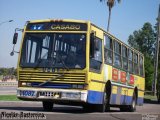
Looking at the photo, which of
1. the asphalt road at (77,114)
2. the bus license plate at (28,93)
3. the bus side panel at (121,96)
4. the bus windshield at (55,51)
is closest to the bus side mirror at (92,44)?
the bus windshield at (55,51)

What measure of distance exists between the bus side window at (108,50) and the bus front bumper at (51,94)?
8.12 ft

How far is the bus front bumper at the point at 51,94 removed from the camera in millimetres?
16641

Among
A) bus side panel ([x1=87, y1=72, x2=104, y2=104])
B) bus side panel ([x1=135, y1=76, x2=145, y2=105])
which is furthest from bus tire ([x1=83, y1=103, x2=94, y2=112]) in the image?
bus side panel ([x1=135, y1=76, x2=145, y2=105])

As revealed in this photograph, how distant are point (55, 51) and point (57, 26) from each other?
40.7 inches

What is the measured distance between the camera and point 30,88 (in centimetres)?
1711

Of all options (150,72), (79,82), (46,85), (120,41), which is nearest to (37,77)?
(46,85)

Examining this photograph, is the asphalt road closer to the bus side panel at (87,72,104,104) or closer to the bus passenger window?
the bus side panel at (87,72,104,104)

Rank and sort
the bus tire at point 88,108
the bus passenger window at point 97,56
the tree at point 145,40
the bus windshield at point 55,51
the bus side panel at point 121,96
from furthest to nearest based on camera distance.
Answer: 1. the tree at point 145,40
2. the bus side panel at point 121,96
3. the bus tire at point 88,108
4. the bus passenger window at point 97,56
5. the bus windshield at point 55,51

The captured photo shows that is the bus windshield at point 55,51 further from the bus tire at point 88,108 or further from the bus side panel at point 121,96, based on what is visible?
the bus side panel at point 121,96

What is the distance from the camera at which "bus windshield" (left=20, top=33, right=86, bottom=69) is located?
16.9 metres

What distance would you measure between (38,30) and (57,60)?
146 cm

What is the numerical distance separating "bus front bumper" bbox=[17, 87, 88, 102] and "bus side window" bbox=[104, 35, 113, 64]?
2.47 meters

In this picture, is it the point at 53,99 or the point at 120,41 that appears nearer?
the point at 53,99

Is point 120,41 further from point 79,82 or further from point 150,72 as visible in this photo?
point 150,72
